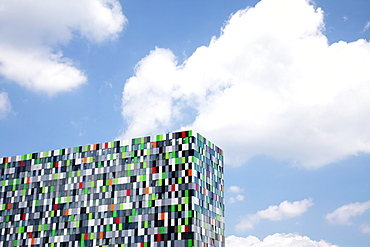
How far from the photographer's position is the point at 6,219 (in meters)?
150

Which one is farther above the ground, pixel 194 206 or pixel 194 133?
pixel 194 133

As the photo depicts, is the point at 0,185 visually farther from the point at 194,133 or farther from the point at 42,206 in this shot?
the point at 194,133

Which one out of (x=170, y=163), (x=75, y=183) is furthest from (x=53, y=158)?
(x=170, y=163)

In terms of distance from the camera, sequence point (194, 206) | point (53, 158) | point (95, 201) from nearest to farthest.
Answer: point (194, 206) → point (95, 201) → point (53, 158)

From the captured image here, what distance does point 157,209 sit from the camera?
129 metres

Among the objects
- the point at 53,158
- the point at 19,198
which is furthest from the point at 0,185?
the point at 53,158

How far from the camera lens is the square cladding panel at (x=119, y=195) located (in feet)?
418

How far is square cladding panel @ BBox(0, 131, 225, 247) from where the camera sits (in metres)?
128

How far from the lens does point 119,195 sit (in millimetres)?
135000

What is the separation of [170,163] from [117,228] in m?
19.5

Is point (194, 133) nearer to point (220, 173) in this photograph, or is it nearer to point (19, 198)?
point (220, 173)

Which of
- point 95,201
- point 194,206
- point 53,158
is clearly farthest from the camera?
point 53,158

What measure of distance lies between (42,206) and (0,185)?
631 inches

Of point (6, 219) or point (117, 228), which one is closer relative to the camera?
point (117, 228)
